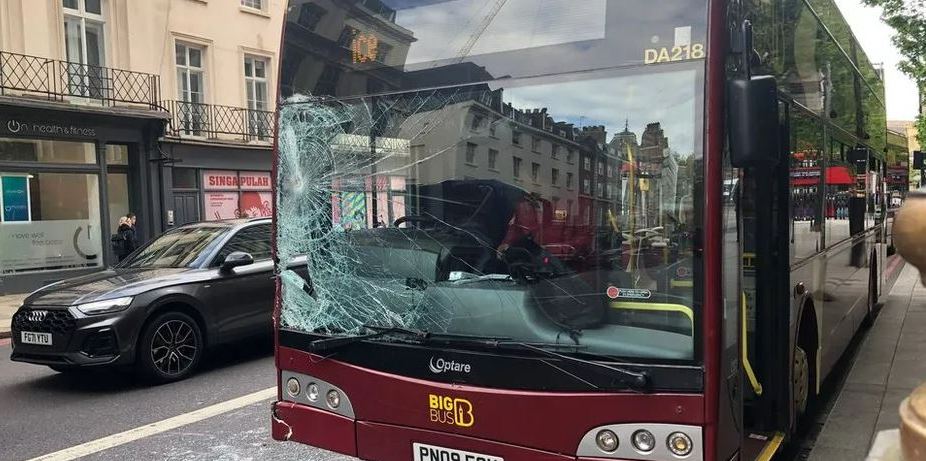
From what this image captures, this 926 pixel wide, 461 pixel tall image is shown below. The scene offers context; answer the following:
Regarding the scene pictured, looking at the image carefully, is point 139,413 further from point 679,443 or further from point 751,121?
point 751,121

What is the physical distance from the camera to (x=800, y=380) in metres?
4.48

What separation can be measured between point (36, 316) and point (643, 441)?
6.02 metres

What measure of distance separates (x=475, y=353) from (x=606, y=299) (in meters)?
0.64

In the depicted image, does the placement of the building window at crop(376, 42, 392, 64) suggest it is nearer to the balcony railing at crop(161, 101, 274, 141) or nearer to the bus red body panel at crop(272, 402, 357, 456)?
the bus red body panel at crop(272, 402, 357, 456)

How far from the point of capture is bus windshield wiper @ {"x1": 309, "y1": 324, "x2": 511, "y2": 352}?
313cm

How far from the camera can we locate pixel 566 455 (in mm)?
2926

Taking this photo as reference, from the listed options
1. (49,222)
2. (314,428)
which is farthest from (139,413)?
(49,222)

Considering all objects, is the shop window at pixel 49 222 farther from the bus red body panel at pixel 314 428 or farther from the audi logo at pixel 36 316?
the bus red body panel at pixel 314 428

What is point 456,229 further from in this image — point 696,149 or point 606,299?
point 696,149

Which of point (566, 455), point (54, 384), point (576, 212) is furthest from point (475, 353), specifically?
point (54, 384)

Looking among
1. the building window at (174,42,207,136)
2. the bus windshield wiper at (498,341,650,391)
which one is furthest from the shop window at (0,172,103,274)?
the bus windshield wiper at (498,341,650,391)

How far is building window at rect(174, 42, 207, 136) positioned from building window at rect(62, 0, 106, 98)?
6.55ft

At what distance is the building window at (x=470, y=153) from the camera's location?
3207 mm

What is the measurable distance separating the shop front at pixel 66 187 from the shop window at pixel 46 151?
0.02 m
